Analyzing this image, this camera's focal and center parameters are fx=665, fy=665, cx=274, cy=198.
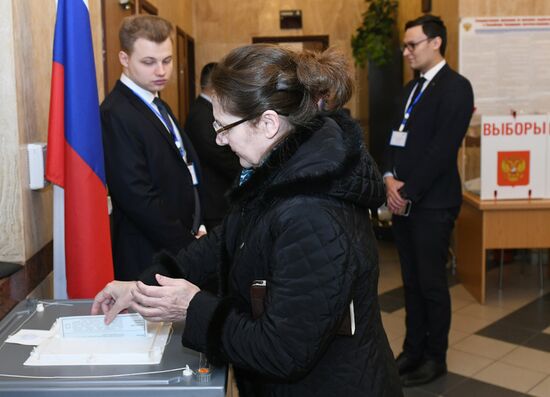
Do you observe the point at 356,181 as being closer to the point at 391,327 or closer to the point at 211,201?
the point at 211,201

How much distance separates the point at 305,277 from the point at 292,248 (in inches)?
2.4

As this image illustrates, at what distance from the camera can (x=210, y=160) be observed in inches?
157

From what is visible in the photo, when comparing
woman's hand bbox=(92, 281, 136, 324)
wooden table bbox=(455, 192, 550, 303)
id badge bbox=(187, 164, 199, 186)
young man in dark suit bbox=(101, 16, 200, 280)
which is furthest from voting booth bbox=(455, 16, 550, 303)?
woman's hand bbox=(92, 281, 136, 324)

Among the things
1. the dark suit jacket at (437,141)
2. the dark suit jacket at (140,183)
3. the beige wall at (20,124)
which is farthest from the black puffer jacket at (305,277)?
the dark suit jacket at (437,141)

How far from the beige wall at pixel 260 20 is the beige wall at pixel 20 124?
721 cm

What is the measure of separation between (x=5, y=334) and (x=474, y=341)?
3.11 meters

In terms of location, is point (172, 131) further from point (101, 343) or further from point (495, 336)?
point (495, 336)

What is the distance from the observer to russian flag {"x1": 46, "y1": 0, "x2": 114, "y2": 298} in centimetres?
215

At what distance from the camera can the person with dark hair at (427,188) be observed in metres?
3.25

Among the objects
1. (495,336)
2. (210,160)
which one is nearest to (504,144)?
(495,336)

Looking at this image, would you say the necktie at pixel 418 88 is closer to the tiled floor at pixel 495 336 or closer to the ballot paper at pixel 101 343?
the tiled floor at pixel 495 336

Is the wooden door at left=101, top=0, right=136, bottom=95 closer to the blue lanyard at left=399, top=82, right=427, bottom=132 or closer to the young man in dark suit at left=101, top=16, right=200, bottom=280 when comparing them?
the young man in dark suit at left=101, top=16, right=200, bottom=280

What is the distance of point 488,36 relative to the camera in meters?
5.52

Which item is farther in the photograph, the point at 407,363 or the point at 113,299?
the point at 407,363
